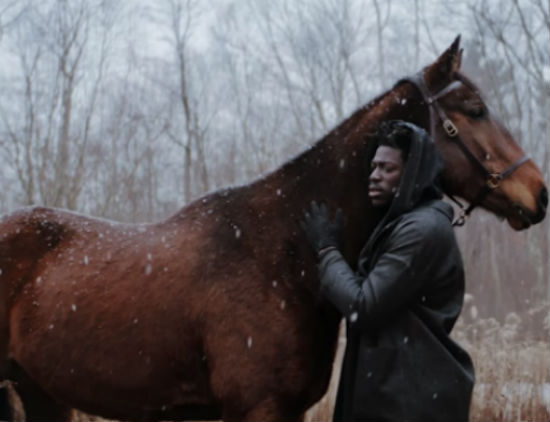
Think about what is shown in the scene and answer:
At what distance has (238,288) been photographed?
2.26 meters

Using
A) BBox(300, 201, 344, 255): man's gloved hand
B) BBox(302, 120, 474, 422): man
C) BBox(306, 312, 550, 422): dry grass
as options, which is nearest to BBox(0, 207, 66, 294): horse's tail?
BBox(300, 201, 344, 255): man's gloved hand

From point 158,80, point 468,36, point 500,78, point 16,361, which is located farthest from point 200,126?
point 500,78

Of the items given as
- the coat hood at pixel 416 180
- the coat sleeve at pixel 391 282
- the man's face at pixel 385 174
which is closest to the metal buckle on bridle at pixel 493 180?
the coat hood at pixel 416 180

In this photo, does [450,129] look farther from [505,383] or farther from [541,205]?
[505,383]

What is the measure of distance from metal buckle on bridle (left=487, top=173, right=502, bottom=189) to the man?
34cm

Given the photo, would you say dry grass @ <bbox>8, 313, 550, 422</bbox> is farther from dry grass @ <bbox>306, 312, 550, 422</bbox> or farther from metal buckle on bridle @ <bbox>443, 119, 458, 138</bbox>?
metal buckle on bridle @ <bbox>443, 119, 458, 138</bbox>

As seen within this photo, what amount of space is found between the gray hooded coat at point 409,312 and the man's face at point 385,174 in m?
0.10

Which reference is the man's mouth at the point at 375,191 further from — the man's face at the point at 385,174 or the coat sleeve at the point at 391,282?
the coat sleeve at the point at 391,282

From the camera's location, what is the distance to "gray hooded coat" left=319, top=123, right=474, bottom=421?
1.96 meters

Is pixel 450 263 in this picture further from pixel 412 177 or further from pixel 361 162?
pixel 361 162

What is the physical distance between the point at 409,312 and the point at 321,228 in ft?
1.58

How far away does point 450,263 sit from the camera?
2.03 metres

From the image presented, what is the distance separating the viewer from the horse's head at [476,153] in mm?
2359

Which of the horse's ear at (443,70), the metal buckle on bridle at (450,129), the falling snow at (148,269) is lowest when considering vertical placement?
the falling snow at (148,269)
